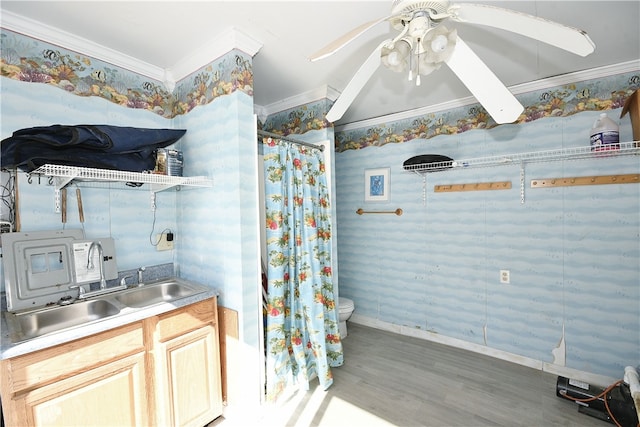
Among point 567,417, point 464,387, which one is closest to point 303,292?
point 464,387

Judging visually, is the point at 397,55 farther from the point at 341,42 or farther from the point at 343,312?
the point at 343,312

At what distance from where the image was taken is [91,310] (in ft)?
5.32

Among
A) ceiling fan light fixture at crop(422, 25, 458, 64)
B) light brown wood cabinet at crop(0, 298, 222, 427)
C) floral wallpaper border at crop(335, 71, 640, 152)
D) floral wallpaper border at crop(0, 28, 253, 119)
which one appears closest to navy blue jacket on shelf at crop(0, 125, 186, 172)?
floral wallpaper border at crop(0, 28, 253, 119)

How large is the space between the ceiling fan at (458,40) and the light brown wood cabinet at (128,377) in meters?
1.58

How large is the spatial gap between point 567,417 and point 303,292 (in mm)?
1911

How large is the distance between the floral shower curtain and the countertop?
0.58m

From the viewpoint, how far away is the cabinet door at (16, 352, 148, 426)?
115cm

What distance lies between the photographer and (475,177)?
2.60 metres

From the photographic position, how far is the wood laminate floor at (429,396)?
5.94 ft

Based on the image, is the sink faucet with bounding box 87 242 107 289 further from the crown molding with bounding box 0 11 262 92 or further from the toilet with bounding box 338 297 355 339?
the toilet with bounding box 338 297 355 339

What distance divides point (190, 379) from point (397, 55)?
199cm

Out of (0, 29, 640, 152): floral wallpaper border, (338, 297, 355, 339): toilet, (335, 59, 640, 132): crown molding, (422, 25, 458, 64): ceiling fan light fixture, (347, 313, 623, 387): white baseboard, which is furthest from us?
(338, 297, 355, 339): toilet

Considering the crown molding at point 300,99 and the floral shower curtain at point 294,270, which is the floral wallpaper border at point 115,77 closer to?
the floral shower curtain at point 294,270

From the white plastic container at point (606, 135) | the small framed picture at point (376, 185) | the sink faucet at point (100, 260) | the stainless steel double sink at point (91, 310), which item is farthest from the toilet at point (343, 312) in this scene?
the white plastic container at point (606, 135)
